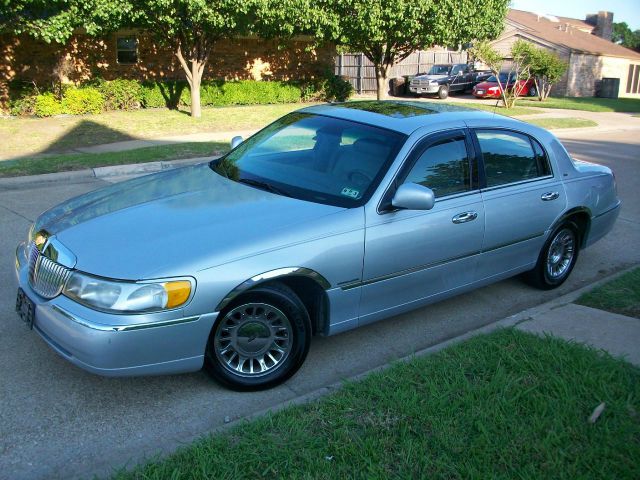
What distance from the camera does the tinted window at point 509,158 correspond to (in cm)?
497

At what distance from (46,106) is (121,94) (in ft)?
8.92

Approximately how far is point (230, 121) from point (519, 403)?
52.9ft

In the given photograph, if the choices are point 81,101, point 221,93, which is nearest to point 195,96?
point 81,101

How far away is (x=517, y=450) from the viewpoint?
3082 mm

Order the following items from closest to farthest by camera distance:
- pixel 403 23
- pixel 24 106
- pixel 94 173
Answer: pixel 94 173, pixel 24 106, pixel 403 23

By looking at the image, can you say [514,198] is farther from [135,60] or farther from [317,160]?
[135,60]

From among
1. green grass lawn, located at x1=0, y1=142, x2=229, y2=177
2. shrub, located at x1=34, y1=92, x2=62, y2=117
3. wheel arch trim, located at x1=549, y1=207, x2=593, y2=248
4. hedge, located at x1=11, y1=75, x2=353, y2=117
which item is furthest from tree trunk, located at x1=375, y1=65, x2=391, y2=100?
wheel arch trim, located at x1=549, y1=207, x2=593, y2=248

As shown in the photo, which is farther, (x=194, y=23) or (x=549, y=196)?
(x=194, y=23)

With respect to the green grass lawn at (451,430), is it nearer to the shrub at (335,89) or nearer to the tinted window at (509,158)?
the tinted window at (509,158)

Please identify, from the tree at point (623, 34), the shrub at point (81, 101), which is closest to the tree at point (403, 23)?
the shrub at point (81, 101)

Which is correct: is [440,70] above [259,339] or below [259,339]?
above

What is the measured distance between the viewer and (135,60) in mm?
22188

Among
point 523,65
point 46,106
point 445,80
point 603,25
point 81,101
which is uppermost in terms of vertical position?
point 603,25

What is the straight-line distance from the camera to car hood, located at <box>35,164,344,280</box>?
3451 millimetres
